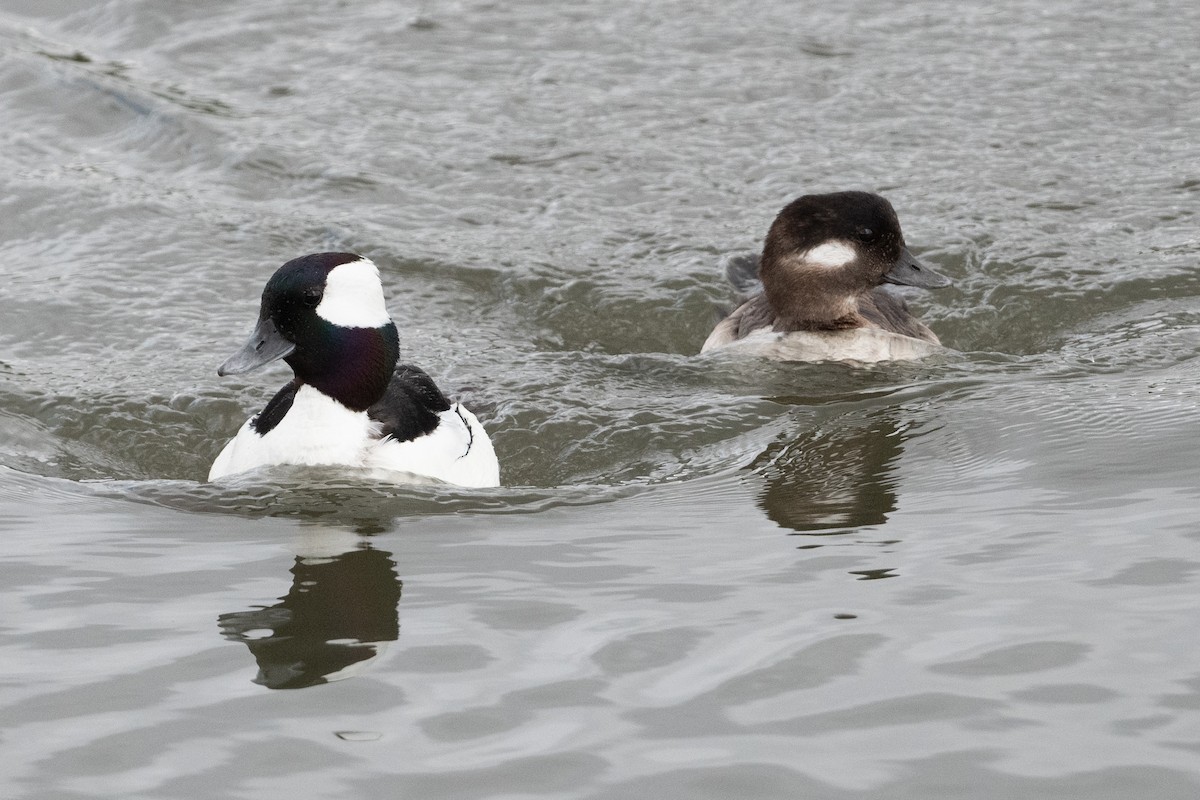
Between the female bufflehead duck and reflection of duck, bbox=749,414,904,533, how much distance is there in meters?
1.35

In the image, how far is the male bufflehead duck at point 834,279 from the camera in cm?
941

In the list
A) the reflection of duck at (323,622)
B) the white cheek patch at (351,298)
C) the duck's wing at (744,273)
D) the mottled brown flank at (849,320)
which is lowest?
the reflection of duck at (323,622)

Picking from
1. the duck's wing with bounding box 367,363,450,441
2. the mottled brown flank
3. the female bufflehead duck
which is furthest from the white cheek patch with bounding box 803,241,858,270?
the female bufflehead duck

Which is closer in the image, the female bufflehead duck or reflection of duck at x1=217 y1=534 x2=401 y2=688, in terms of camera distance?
reflection of duck at x1=217 y1=534 x2=401 y2=688

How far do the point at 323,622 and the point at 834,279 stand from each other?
470cm

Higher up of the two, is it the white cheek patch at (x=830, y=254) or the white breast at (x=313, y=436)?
the white cheek patch at (x=830, y=254)

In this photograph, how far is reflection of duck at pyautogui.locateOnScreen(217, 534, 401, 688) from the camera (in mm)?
5281

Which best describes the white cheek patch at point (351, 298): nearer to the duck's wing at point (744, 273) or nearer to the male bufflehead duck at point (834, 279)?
the male bufflehead duck at point (834, 279)

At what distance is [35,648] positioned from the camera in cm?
540

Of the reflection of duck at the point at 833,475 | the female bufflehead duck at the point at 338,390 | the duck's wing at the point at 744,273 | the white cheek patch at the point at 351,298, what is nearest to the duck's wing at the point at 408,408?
the female bufflehead duck at the point at 338,390

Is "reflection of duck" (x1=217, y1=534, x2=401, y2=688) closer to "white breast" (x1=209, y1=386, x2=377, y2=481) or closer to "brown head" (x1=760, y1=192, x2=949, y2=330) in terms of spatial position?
"white breast" (x1=209, y1=386, x2=377, y2=481)

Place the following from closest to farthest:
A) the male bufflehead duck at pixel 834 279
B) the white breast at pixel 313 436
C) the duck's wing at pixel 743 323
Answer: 1. the white breast at pixel 313 436
2. the male bufflehead duck at pixel 834 279
3. the duck's wing at pixel 743 323

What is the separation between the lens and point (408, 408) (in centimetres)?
754

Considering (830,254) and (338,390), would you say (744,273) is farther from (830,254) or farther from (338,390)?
(338,390)
